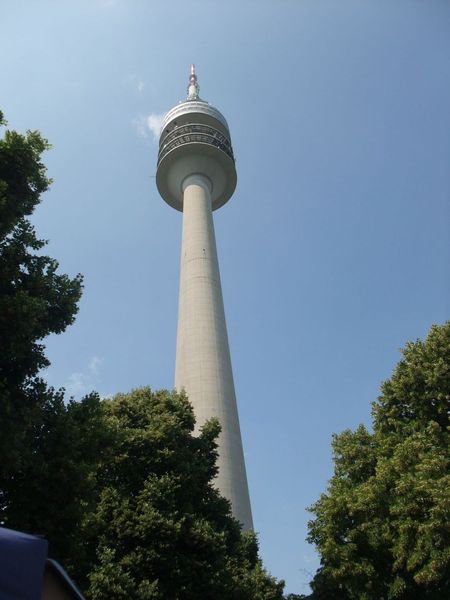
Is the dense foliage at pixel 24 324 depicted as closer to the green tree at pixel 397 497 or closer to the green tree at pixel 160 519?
the green tree at pixel 160 519

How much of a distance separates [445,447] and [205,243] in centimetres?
2603

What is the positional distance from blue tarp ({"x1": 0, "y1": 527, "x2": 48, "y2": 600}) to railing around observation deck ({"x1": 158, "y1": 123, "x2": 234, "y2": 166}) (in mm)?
45743

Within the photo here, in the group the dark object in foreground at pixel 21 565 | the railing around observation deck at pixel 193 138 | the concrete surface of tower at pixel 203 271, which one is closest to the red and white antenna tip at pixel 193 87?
the concrete surface of tower at pixel 203 271

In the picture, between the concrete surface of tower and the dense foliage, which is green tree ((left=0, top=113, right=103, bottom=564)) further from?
the concrete surface of tower

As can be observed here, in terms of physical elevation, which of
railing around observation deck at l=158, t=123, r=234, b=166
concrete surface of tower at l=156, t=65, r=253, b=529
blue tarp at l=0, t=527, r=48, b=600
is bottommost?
blue tarp at l=0, t=527, r=48, b=600

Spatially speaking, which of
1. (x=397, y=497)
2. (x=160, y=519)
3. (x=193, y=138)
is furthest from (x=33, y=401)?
(x=193, y=138)

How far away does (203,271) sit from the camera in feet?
131

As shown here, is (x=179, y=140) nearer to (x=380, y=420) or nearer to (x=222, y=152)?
(x=222, y=152)

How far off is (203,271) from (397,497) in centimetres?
2464

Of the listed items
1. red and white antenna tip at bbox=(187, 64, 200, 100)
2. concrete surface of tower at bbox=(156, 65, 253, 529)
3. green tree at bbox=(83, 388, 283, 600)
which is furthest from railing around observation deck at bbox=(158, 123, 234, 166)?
green tree at bbox=(83, 388, 283, 600)

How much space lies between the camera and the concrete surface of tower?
3294cm

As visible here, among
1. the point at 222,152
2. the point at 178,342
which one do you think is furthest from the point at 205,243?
the point at 222,152

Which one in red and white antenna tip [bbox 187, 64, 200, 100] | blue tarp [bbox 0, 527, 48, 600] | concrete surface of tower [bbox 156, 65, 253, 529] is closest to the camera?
blue tarp [bbox 0, 527, 48, 600]

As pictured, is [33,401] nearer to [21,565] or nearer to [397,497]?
[21,565]
